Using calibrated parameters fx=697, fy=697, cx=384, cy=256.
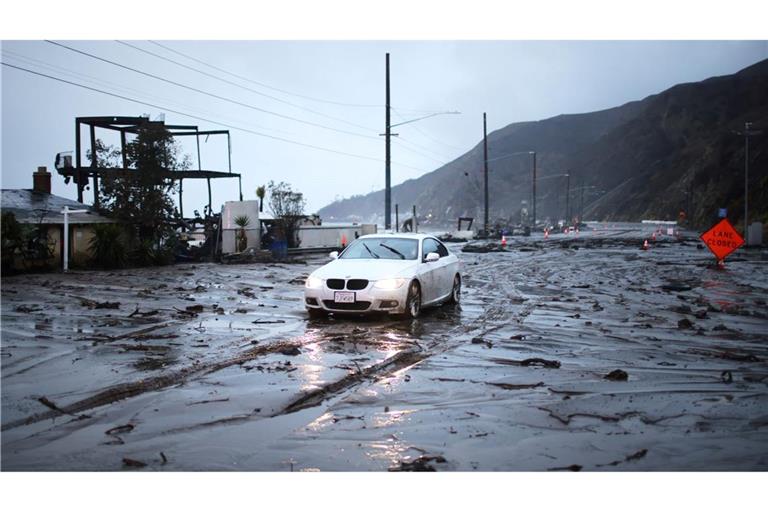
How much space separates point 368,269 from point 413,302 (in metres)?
0.96

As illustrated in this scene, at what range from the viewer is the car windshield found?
1267 cm

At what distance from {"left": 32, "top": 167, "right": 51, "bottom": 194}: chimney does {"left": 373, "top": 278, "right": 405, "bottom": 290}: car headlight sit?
2267 cm

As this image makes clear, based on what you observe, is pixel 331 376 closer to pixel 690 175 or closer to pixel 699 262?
pixel 699 262

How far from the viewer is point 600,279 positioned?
20750 mm

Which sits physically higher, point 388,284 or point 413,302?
point 388,284

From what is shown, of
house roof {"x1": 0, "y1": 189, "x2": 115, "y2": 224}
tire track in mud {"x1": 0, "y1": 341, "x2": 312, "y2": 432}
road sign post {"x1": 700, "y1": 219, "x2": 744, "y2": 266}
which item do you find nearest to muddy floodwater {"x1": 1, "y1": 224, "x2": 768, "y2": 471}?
tire track in mud {"x1": 0, "y1": 341, "x2": 312, "y2": 432}

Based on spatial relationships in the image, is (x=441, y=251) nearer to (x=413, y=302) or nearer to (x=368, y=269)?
(x=413, y=302)

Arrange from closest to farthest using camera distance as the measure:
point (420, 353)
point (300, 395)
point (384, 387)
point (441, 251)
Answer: point (300, 395), point (384, 387), point (420, 353), point (441, 251)

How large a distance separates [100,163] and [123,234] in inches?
144

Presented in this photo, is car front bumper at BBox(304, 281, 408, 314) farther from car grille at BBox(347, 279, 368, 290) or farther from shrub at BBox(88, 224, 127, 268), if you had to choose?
shrub at BBox(88, 224, 127, 268)

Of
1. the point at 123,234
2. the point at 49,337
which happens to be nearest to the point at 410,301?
the point at 49,337

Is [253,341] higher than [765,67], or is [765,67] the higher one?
[765,67]

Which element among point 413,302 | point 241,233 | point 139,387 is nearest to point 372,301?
point 413,302

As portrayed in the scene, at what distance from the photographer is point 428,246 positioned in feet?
44.3
